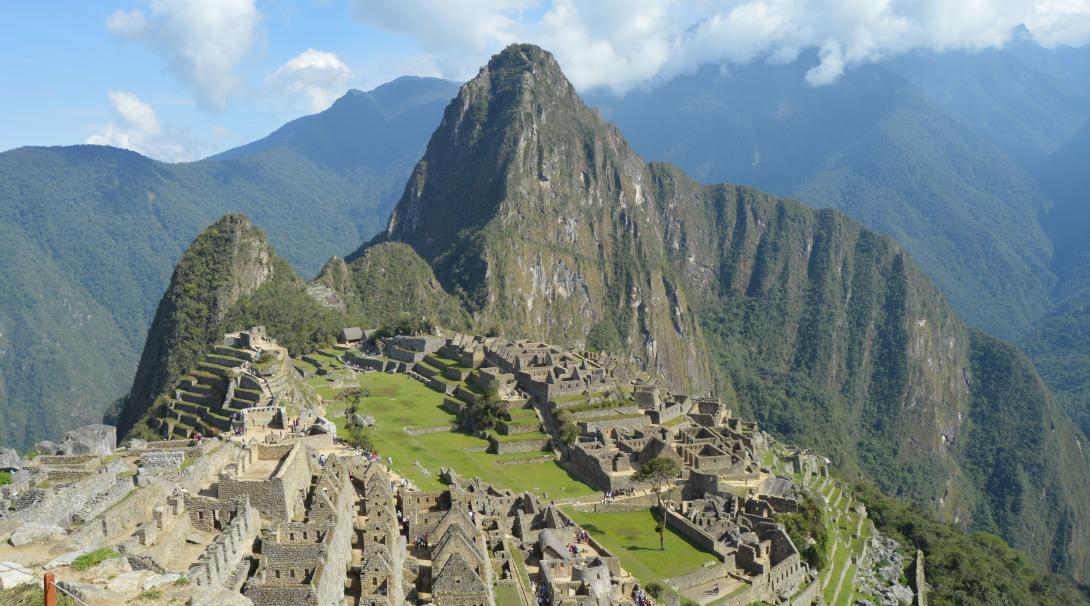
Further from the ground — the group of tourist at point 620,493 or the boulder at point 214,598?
the boulder at point 214,598

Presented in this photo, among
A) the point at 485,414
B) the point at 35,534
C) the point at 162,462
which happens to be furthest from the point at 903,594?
the point at 35,534

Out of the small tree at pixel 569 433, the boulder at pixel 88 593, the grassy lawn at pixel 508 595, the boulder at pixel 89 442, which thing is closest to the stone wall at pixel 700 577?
the grassy lawn at pixel 508 595

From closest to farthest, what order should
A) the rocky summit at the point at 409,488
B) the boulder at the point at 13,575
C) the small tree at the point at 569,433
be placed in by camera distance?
the boulder at the point at 13,575 < the rocky summit at the point at 409,488 < the small tree at the point at 569,433

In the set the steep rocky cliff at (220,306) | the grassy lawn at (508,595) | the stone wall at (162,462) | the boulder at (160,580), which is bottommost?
the grassy lawn at (508,595)

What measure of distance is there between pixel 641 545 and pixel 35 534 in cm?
2894

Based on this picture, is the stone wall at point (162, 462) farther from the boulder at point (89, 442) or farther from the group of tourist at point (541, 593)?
the group of tourist at point (541, 593)

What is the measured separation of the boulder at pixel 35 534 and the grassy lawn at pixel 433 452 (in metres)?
21.8

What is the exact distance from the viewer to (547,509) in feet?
116

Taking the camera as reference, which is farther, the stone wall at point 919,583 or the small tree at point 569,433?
the stone wall at point 919,583

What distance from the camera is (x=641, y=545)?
40781 mm

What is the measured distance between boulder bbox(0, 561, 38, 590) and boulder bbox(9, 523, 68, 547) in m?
1.36

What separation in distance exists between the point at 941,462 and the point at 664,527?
171418 mm

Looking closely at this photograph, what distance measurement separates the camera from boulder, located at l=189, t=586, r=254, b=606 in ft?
47.3

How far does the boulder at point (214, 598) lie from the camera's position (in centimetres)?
1442
